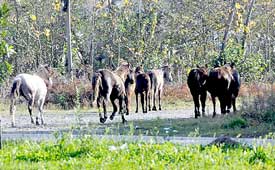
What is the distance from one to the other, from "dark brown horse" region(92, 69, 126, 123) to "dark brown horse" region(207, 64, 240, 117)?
3.19 m

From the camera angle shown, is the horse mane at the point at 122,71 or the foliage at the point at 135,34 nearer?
the horse mane at the point at 122,71

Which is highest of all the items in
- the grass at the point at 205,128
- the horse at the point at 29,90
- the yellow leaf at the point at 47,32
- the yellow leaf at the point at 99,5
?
the yellow leaf at the point at 99,5

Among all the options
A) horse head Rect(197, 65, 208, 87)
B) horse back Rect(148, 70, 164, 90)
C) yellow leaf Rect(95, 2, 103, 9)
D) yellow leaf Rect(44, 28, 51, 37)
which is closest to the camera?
horse head Rect(197, 65, 208, 87)

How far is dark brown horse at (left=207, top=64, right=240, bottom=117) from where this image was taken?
74.8 feet

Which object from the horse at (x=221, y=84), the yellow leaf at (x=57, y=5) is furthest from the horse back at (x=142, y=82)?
the yellow leaf at (x=57, y=5)

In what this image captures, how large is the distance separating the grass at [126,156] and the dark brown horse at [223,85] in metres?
10.9

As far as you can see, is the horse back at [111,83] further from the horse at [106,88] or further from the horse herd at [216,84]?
the horse herd at [216,84]

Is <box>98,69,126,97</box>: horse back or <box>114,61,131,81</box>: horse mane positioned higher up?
<box>114,61,131,81</box>: horse mane

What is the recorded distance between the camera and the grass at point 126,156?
10039mm

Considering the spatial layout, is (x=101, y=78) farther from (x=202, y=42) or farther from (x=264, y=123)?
(x=202, y=42)

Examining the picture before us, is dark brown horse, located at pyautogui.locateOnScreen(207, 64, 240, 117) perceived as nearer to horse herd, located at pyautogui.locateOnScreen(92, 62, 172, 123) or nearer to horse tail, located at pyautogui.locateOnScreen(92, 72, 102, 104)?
horse herd, located at pyautogui.locateOnScreen(92, 62, 172, 123)

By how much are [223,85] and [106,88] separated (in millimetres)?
4191

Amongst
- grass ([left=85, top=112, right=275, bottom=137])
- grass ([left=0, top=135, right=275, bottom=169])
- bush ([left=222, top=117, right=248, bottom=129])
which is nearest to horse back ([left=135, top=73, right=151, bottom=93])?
grass ([left=85, top=112, right=275, bottom=137])

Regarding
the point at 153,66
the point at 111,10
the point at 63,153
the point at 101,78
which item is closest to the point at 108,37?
the point at 111,10
